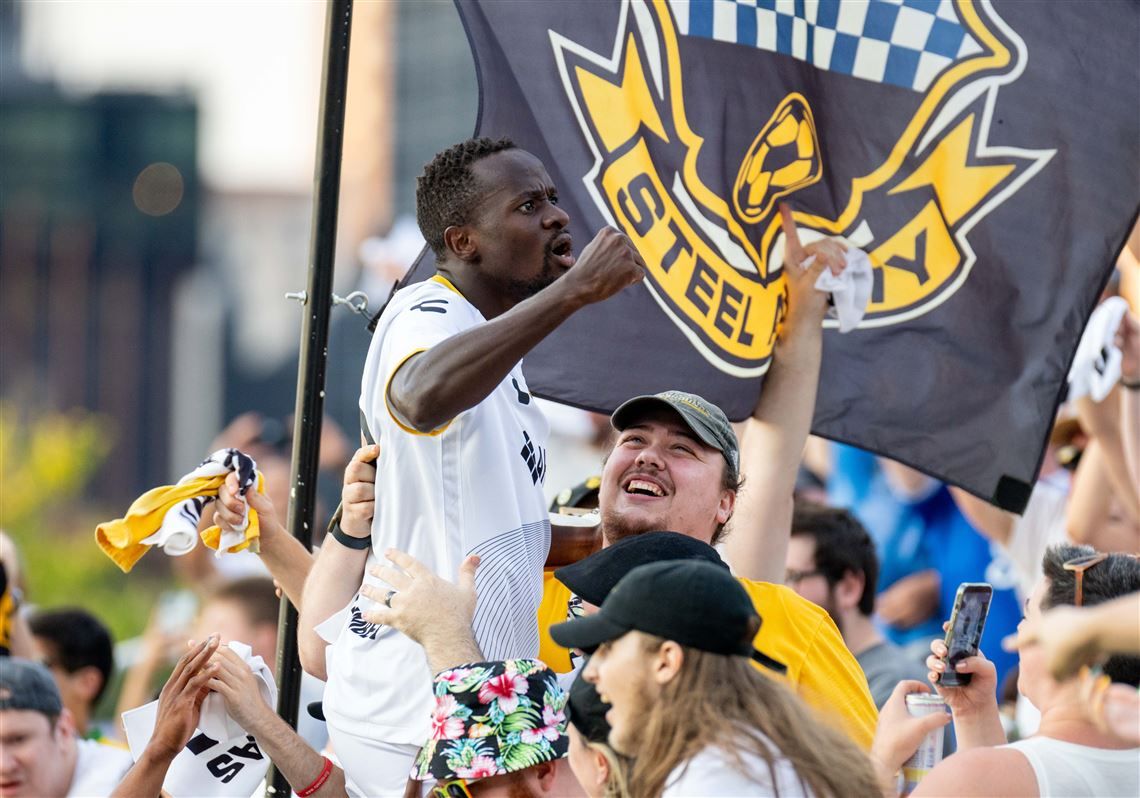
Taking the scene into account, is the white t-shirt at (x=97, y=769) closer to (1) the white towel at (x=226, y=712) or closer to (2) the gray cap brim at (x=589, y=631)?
(1) the white towel at (x=226, y=712)

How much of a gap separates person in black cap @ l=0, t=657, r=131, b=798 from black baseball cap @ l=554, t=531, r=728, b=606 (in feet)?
6.55

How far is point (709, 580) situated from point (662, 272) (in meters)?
2.11

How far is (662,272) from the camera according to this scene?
5188 millimetres

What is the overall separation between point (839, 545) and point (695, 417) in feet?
5.62

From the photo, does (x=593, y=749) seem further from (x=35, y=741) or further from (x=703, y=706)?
(x=35, y=741)

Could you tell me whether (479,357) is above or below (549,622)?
above

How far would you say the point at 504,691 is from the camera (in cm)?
356

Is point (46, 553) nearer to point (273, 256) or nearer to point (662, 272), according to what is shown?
point (662, 272)

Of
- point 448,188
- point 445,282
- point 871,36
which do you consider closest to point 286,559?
point 445,282

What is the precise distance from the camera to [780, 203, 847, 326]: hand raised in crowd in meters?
5.37

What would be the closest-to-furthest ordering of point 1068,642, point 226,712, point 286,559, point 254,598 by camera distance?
point 1068,642, point 226,712, point 286,559, point 254,598

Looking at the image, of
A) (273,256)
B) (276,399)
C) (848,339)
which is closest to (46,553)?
(276,399)

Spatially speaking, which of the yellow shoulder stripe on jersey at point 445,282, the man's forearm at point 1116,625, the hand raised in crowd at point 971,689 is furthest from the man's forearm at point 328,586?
the man's forearm at point 1116,625

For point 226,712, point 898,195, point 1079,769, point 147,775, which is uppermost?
point 898,195
